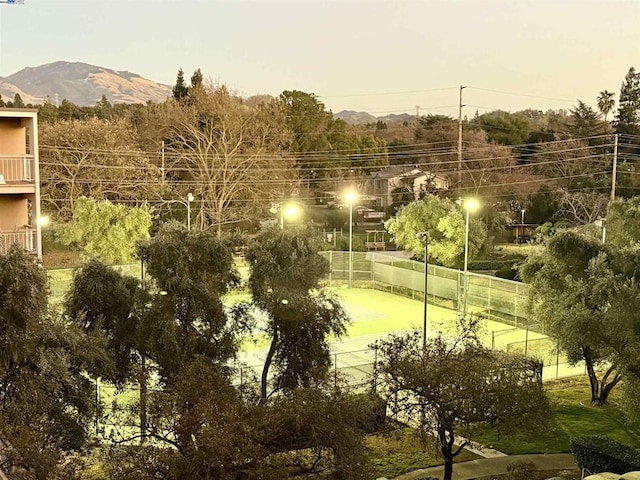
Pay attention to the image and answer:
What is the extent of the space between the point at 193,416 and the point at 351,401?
A: 271 centimetres

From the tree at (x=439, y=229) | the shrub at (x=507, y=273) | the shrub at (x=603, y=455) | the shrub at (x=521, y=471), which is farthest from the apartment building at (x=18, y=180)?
the shrub at (x=507, y=273)

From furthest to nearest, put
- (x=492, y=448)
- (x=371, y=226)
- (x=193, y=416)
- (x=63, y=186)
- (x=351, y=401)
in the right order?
(x=371, y=226), (x=63, y=186), (x=492, y=448), (x=351, y=401), (x=193, y=416)

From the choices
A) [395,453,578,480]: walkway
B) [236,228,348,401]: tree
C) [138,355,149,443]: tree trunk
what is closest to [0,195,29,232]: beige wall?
[236,228,348,401]: tree

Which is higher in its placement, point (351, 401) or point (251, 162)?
point (251, 162)

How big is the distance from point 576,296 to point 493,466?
5.28 m

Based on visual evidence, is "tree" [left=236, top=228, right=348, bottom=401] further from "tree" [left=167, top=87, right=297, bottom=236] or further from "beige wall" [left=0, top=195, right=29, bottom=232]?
"tree" [left=167, top=87, right=297, bottom=236]

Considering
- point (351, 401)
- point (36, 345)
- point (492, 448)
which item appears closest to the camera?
point (351, 401)

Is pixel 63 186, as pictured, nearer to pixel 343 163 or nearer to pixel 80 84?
pixel 343 163

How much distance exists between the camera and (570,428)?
1812cm

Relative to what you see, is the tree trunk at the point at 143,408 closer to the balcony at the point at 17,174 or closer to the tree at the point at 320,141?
the balcony at the point at 17,174

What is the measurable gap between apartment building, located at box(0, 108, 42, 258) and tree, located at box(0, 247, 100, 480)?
5616mm

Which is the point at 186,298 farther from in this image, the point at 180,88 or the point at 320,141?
the point at 180,88

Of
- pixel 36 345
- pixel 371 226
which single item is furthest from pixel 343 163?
pixel 36 345

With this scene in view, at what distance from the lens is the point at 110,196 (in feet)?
158
